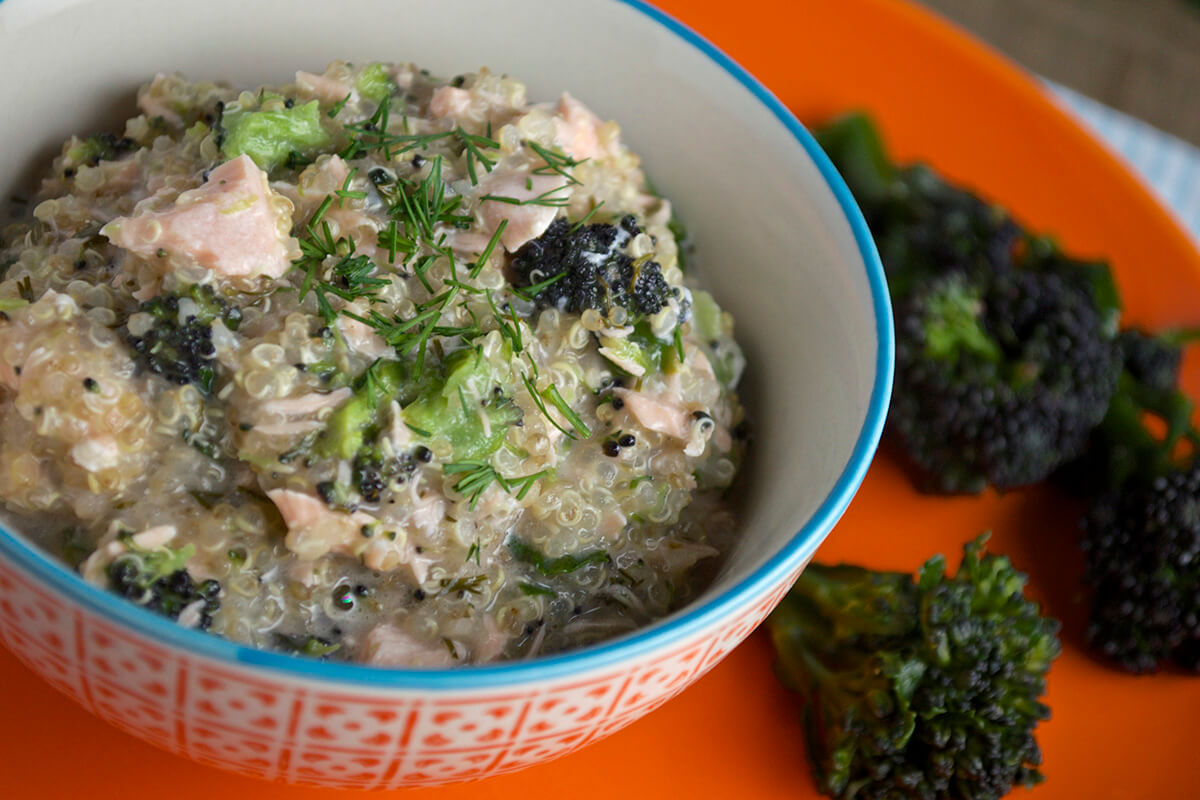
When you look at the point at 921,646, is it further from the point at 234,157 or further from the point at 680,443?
the point at 234,157

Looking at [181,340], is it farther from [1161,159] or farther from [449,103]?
[1161,159]

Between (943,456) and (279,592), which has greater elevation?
(279,592)

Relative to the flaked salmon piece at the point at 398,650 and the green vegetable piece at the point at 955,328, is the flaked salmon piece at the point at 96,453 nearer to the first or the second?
the flaked salmon piece at the point at 398,650

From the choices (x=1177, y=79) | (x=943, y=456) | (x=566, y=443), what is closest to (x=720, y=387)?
(x=566, y=443)

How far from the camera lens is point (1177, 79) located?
5.75m

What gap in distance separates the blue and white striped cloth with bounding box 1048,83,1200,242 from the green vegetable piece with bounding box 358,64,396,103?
3.06 m

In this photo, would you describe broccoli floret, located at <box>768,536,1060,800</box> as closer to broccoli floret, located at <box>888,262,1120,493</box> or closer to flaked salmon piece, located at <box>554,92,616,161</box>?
broccoli floret, located at <box>888,262,1120,493</box>

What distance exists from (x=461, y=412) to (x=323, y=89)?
0.81m

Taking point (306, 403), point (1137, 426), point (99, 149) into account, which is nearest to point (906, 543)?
point (1137, 426)

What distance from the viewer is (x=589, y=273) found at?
2084mm

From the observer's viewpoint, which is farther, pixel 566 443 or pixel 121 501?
pixel 566 443

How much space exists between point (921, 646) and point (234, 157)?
1.73m

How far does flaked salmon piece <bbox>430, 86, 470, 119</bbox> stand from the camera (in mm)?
2270

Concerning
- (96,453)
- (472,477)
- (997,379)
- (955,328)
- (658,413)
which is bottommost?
(997,379)
